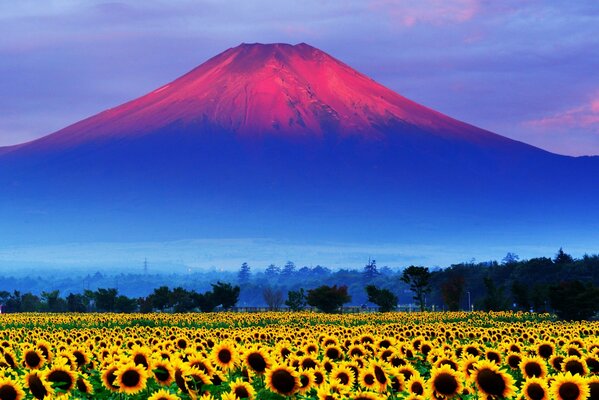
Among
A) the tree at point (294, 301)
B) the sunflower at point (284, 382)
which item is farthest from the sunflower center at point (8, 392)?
the tree at point (294, 301)

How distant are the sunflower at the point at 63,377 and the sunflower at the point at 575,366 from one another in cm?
623

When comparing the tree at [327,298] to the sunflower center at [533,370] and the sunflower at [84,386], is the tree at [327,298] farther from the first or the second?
the sunflower at [84,386]

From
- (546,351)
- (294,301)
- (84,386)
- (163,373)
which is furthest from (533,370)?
(294,301)

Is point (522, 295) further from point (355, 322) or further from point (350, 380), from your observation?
point (350, 380)

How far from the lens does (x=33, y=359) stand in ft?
45.2

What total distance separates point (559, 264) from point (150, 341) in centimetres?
8621

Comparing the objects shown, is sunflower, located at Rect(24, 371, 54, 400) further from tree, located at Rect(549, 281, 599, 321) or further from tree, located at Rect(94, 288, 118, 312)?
tree, located at Rect(94, 288, 118, 312)

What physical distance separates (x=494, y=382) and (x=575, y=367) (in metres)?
2.69

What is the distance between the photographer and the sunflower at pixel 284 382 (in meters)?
10.3

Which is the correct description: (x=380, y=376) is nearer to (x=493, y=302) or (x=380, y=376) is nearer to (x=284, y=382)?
(x=284, y=382)

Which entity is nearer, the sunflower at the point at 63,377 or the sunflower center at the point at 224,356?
the sunflower at the point at 63,377

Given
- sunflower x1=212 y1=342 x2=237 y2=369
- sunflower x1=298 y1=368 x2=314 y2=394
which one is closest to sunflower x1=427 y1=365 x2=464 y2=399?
sunflower x1=298 y1=368 x2=314 y2=394

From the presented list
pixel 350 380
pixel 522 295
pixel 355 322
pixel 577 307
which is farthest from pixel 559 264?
pixel 350 380

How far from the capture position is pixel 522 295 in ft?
224
